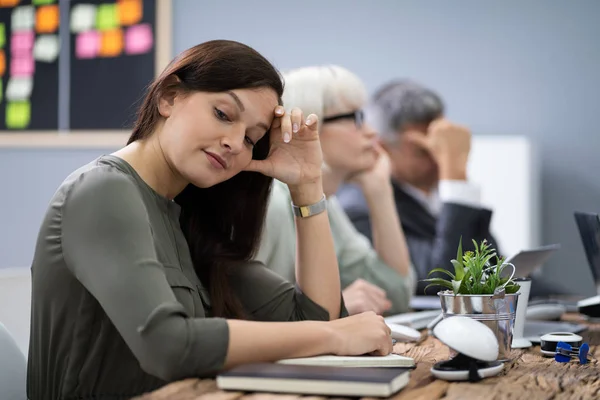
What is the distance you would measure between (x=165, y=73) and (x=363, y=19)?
294 centimetres

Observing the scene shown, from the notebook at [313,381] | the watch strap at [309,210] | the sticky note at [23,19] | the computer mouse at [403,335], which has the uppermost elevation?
the sticky note at [23,19]

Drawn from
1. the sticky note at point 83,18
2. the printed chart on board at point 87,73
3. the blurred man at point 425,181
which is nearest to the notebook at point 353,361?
the blurred man at point 425,181

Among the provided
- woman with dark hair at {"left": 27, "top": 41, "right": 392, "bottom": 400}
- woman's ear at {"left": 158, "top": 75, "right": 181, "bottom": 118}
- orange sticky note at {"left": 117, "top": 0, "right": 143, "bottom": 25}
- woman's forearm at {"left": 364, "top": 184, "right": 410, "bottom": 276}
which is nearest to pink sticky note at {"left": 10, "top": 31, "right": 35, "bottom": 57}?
orange sticky note at {"left": 117, "top": 0, "right": 143, "bottom": 25}

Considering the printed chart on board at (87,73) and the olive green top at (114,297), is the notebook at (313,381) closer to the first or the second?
the olive green top at (114,297)

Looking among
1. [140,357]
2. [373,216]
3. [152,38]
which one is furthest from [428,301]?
[152,38]

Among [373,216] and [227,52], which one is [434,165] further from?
[227,52]

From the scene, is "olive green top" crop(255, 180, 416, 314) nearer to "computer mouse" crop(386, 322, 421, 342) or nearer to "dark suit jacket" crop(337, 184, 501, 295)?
"dark suit jacket" crop(337, 184, 501, 295)

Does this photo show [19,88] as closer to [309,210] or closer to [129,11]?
[129,11]

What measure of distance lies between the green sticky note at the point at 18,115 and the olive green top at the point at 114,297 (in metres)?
3.12

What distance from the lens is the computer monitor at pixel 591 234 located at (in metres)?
1.75

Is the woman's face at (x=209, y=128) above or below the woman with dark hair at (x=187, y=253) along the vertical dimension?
above

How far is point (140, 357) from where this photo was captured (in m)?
1.00

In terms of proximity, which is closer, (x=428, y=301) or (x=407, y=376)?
(x=407, y=376)

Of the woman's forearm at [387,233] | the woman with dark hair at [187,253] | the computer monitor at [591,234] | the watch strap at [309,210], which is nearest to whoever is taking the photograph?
the woman with dark hair at [187,253]
